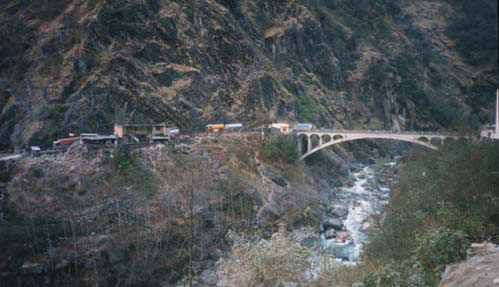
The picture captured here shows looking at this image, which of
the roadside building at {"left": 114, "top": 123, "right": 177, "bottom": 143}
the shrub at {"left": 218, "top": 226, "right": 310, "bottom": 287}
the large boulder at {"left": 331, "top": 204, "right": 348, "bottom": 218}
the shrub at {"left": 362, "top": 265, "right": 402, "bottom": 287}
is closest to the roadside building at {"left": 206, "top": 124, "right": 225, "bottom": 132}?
the roadside building at {"left": 114, "top": 123, "right": 177, "bottom": 143}

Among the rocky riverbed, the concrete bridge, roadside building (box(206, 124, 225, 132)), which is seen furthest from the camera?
roadside building (box(206, 124, 225, 132))

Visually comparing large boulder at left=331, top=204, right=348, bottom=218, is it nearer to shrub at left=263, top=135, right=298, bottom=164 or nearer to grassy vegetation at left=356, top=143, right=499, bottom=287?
shrub at left=263, top=135, right=298, bottom=164

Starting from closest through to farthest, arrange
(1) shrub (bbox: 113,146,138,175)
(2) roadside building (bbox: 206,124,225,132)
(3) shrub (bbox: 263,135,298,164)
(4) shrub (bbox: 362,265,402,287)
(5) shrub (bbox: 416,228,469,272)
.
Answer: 1. (4) shrub (bbox: 362,265,402,287)
2. (5) shrub (bbox: 416,228,469,272)
3. (1) shrub (bbox: 113,146,138,175)
4. (3) shrub (bbox: 263,135,298,164)
5. (2) roadside building (bbox: 206,124,225,132)

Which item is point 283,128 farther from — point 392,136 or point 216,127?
point 392,136

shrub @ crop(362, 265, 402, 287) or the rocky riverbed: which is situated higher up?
shrub @ crop(362, 265, 402, 287)

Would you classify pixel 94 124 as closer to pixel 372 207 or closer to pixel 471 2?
pixel 372 207

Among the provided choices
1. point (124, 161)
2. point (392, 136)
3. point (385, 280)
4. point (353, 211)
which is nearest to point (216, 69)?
point (124, 161)

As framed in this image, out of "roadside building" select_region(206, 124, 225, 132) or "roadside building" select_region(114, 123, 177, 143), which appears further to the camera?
"roadside building" select_region(206, 124, 225, 132)

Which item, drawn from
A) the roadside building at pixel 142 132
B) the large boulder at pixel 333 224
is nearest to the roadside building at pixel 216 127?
the roadside building at pixel 142 132
